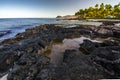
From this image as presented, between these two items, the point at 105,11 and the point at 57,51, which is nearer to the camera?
the point at 57,51

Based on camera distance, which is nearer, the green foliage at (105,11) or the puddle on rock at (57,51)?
the puddle on rock at (57,51)

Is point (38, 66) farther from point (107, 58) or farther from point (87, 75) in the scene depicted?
point (107, 58)

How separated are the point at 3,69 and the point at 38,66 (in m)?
3.10

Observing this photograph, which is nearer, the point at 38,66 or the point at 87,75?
the point at 87,75

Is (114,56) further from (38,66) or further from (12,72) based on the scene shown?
(12,72)

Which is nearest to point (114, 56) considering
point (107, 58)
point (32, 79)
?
point (107, 58)

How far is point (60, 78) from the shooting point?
6.03m

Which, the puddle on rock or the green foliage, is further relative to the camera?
the green foliage

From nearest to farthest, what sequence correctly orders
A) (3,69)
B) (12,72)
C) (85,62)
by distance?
(12,72), (85,62), (3,69)

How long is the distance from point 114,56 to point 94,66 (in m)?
1.64

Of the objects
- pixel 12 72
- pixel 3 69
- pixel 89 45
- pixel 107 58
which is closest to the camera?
pixel 12 72

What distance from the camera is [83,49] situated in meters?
12.0

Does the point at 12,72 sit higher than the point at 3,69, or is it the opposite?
the point at 12,72

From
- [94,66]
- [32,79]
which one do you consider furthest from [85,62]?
[32,79]
